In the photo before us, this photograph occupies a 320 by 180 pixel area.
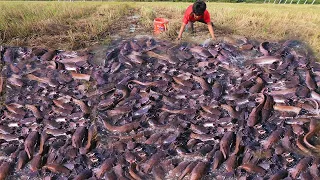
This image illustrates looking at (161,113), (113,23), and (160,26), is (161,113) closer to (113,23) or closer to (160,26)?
(160,26)

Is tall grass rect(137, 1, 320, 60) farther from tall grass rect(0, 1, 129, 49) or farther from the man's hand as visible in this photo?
tall grass rect(0, 1, 129, 49)

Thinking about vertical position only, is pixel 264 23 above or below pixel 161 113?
above

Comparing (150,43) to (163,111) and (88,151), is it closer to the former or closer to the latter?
(163,111)

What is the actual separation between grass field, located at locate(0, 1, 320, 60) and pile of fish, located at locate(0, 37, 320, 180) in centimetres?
92

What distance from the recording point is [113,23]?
37.2ft

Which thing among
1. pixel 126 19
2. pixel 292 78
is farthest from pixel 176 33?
pixel 292 78

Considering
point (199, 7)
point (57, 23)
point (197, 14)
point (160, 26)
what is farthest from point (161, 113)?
point (57, 23)

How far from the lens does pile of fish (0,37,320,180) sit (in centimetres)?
576

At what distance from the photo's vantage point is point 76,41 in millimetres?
9750

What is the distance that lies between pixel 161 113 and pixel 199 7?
11.4ft

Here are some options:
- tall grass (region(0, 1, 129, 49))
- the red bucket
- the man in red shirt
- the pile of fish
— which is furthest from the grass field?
the pile of fish

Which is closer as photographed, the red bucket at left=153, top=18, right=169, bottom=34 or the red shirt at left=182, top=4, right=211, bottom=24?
the red shirt at left=182, top=4, right=211, bottom=24

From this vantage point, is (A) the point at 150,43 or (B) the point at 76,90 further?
(A) the point at 150,43

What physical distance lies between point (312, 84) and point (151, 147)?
3819mm
